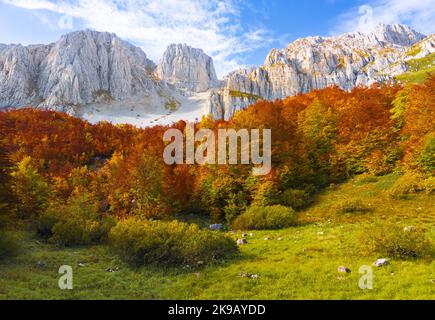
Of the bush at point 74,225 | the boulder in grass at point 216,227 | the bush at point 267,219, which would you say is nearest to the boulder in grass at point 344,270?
the bush at point 267,219

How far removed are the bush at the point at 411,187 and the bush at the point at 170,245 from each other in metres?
21.4

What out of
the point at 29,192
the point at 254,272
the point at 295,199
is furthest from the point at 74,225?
the point at 295,199

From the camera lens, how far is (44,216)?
30.8m

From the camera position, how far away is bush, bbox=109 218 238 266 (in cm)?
1967

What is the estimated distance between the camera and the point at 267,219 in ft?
99.3

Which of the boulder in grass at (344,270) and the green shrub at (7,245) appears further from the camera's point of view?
the green shrub at (7,245)

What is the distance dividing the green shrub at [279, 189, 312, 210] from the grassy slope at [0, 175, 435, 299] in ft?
36.6

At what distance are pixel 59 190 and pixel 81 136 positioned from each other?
26.7 m

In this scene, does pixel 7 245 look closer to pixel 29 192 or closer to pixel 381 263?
pixel 29 192

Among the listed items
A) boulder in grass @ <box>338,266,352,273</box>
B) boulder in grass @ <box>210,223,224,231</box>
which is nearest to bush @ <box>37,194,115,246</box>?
boulder in grass @ <box>210,223,224,231</box>

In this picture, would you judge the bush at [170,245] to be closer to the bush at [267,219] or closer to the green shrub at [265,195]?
the bush at [267,219]

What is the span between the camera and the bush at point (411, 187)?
32938mm
